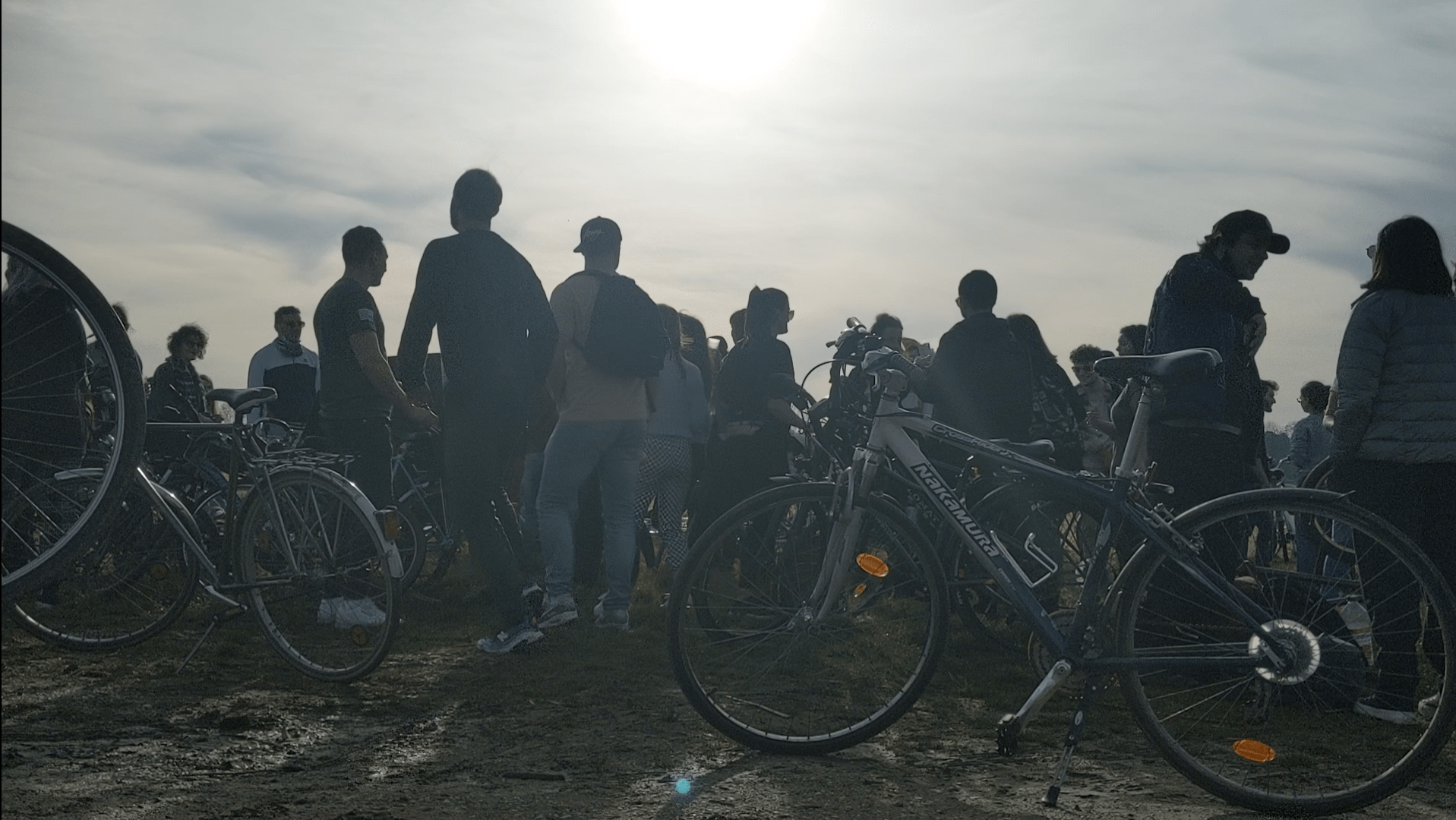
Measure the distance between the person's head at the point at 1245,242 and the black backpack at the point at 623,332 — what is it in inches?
103

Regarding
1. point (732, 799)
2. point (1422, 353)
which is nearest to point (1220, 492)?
point (1422, 353)

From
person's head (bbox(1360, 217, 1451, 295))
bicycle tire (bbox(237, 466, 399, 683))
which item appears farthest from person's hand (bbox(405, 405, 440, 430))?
person's head (bbox(1360, 217, 1451, 295))

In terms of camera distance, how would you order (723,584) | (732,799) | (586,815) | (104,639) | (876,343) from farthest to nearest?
(104,639), (876,343), (723,584), (732,799), (586,815)

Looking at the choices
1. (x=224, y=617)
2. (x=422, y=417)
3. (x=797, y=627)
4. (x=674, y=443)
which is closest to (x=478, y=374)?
(x=422, y=417)

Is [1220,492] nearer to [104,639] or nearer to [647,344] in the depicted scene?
[647,344]

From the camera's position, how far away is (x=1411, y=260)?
4754 mm

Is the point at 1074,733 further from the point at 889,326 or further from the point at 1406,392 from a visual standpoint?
the point at 889,326

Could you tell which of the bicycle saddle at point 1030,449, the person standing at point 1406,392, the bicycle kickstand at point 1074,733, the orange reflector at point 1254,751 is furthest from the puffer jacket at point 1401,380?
the bicycle kickstand at point 1074,733

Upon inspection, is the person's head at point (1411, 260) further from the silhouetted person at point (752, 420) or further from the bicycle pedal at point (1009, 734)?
the silhouetted person at point (752, 420)

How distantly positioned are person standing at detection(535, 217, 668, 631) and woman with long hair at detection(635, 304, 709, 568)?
3.95 feet

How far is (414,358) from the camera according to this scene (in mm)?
5527

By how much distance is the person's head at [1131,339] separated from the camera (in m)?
8.05

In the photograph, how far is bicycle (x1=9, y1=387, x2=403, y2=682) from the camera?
16.1ft

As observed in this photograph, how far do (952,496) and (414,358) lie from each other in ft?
8.47
